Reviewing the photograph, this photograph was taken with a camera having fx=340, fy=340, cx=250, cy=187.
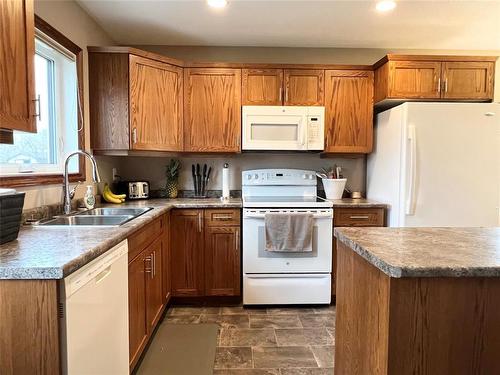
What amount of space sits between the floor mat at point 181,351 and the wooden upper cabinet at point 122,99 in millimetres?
1540

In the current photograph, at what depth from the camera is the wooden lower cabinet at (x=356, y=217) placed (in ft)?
10.0

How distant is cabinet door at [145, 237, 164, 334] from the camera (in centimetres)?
225

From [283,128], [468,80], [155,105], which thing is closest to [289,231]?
[283,128]

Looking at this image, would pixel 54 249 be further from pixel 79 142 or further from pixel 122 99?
pixel 122 99

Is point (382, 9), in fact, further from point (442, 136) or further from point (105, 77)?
point (105, 77)

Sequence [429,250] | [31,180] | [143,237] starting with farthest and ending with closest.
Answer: [143,237] → [31,180] → [429,250]

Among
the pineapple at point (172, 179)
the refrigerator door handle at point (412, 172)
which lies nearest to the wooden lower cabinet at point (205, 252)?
the pineapple at point (172, 179)

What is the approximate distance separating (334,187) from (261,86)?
1217mm

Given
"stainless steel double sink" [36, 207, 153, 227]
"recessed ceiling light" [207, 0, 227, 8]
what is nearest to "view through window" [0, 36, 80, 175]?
"stainless steel double sink" [36, 207, 153, 227]

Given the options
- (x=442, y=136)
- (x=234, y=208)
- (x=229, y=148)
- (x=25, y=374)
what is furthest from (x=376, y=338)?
(x=229, y=148)

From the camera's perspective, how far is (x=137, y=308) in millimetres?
2004

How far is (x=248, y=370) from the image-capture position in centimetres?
208

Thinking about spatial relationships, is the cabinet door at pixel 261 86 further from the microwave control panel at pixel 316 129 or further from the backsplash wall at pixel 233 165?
the backsplash wall at pixel 233 165

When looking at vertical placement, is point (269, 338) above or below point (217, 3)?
below
